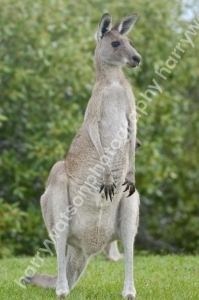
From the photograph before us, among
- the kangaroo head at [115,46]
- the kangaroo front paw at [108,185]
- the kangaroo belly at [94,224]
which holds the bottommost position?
the kangaroo belly at [94,224]

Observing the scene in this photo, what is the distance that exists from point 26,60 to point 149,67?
249 cm

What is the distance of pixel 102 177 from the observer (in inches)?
202

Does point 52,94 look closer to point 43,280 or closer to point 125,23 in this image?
point 125,23

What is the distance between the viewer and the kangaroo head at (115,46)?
5.23m

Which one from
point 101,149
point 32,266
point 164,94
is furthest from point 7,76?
point 101,149

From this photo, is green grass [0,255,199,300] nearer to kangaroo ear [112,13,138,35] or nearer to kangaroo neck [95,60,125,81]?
kangaroo neck [95,60,125,81]

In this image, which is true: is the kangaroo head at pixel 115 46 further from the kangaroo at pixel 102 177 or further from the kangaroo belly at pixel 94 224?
the kangaroo belly at pixel 94 224

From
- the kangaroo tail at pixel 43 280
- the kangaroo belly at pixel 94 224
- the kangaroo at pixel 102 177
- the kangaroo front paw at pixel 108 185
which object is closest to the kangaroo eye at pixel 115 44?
the kangaroo at pixel 102 177

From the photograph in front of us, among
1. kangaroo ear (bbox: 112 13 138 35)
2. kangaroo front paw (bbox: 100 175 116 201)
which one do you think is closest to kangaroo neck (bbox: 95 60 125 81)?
kangaroo ear (bbox: 112 13 138 35)

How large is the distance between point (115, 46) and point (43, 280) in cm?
186

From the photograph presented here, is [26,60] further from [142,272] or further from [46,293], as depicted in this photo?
[46,293]

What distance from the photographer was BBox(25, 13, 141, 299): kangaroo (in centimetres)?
517

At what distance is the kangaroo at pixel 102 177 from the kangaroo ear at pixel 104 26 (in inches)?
0.5

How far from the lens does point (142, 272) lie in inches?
261
